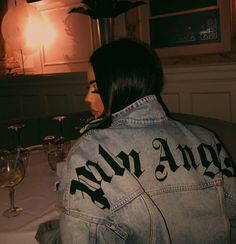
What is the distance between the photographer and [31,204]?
1.23 m

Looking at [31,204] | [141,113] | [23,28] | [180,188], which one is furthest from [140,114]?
[23,28]

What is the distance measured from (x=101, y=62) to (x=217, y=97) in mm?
1973

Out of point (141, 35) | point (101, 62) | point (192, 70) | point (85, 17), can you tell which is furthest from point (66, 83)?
point (101, 62)

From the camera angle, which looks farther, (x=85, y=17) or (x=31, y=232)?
(x=85, y=17)

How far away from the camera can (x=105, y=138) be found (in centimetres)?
91

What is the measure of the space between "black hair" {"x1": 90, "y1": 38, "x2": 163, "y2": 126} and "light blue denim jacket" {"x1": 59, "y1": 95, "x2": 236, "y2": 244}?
0.09 ft

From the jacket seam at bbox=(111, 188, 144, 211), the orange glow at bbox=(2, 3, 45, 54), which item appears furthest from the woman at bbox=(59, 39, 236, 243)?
the orange glow at bbox=(2, 3, 45, 54)

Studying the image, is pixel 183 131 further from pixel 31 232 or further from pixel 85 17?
pixel 85 17

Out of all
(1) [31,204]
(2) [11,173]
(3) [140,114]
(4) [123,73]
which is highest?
(4) [123,73]

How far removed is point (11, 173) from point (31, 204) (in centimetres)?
13

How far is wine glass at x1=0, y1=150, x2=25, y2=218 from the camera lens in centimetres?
119

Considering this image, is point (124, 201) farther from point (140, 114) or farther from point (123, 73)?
point (123, 73)

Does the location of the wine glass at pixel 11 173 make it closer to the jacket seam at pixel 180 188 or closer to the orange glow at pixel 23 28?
the jacket seam at pixel 180 188

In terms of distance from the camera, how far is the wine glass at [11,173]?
1186mm
